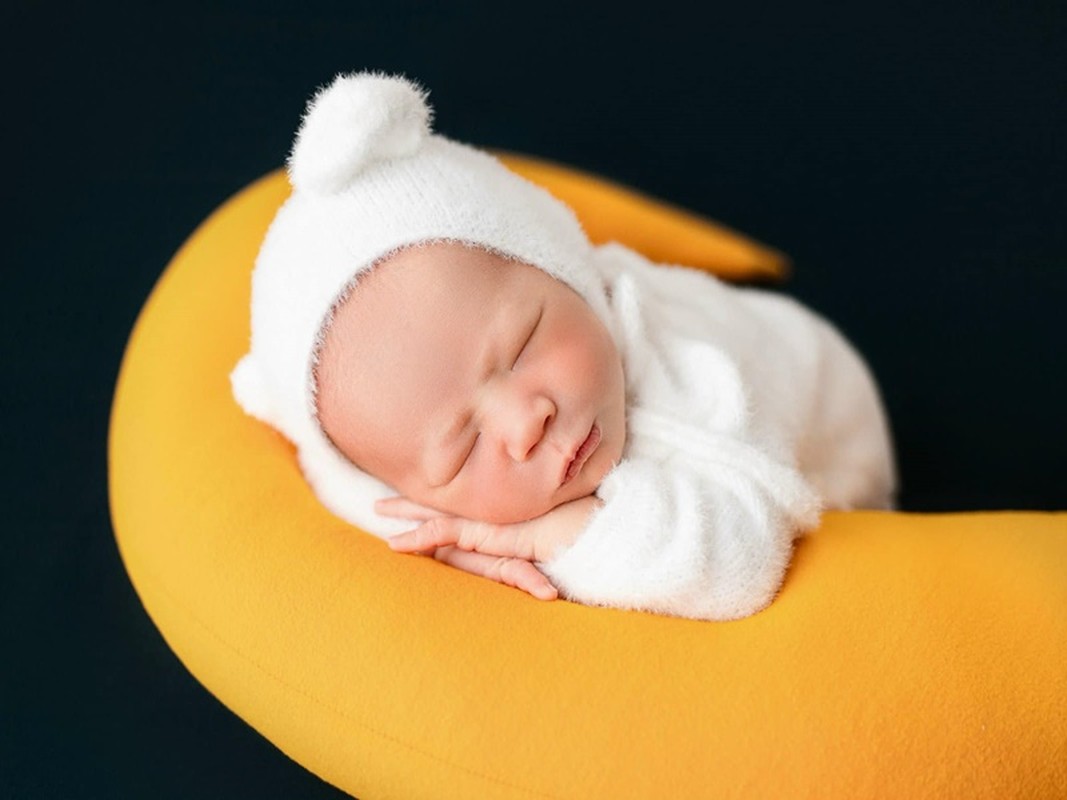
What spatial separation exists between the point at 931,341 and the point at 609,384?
766 millimetres

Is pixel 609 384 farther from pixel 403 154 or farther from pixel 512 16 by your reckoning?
pixel 512 16

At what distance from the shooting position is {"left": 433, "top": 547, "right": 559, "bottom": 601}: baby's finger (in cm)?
101

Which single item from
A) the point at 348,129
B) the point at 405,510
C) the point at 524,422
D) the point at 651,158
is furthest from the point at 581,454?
the point at 651,158

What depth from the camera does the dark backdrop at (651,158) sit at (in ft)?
4.81

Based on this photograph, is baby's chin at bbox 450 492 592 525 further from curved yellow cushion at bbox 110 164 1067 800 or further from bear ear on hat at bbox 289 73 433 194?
bear ear on hat at bbox 289 73 433 194

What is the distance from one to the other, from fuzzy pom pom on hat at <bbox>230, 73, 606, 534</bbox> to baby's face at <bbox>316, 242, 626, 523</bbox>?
0.06 feet

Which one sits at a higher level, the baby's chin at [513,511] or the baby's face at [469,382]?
the baby's face at [469,382]

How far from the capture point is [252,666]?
38.6 inches

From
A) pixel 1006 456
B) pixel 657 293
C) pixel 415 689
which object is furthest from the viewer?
pixel 1006 456

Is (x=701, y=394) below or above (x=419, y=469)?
above

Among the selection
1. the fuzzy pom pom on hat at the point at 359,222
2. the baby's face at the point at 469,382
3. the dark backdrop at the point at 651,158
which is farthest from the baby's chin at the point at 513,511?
the dark backdrop at the point at 651,158

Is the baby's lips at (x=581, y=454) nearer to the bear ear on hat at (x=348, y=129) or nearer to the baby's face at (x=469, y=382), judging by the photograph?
the baby's face at (x=469, y=382)

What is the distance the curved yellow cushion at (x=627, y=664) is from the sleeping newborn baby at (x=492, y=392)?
52mm

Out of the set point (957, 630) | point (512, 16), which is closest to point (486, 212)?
point (957, 630)
